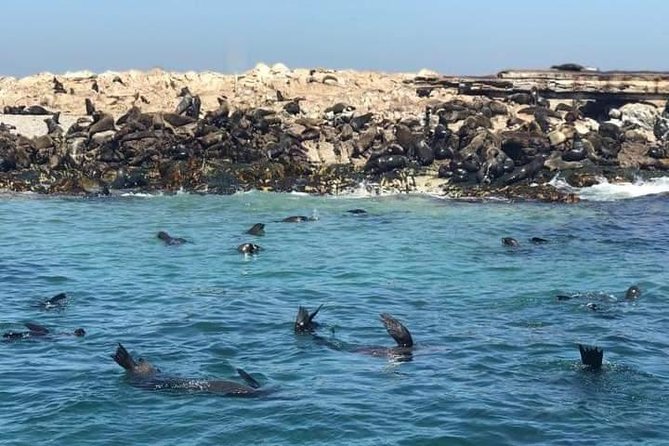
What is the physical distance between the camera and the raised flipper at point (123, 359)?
10.7m

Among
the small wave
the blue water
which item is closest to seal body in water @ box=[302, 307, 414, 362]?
the blue water

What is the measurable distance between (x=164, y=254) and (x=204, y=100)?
18310mm

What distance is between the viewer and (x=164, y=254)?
61.3 ft

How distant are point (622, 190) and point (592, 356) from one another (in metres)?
16.4

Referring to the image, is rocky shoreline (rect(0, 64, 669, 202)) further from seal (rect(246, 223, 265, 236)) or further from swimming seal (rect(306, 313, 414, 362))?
swimming seal (rect(306, 313, 414, 362))

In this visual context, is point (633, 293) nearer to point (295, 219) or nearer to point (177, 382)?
point (177, 382)

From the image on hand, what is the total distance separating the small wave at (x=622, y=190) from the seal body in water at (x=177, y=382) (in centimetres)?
1711

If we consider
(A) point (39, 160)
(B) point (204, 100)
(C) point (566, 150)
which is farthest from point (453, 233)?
(B) point (204, 100)

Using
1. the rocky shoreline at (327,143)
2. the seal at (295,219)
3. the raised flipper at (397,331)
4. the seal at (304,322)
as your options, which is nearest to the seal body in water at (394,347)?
the raised flipper at (397,331)

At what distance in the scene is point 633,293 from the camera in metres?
15.1

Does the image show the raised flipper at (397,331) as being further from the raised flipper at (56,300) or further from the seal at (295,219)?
the seal at (295,219)

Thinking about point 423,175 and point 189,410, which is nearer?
point 189,410

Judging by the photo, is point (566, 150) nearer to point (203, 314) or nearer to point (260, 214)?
point (260, 214)

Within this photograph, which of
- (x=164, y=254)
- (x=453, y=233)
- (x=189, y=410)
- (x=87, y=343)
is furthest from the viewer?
(x=453, y=233)
